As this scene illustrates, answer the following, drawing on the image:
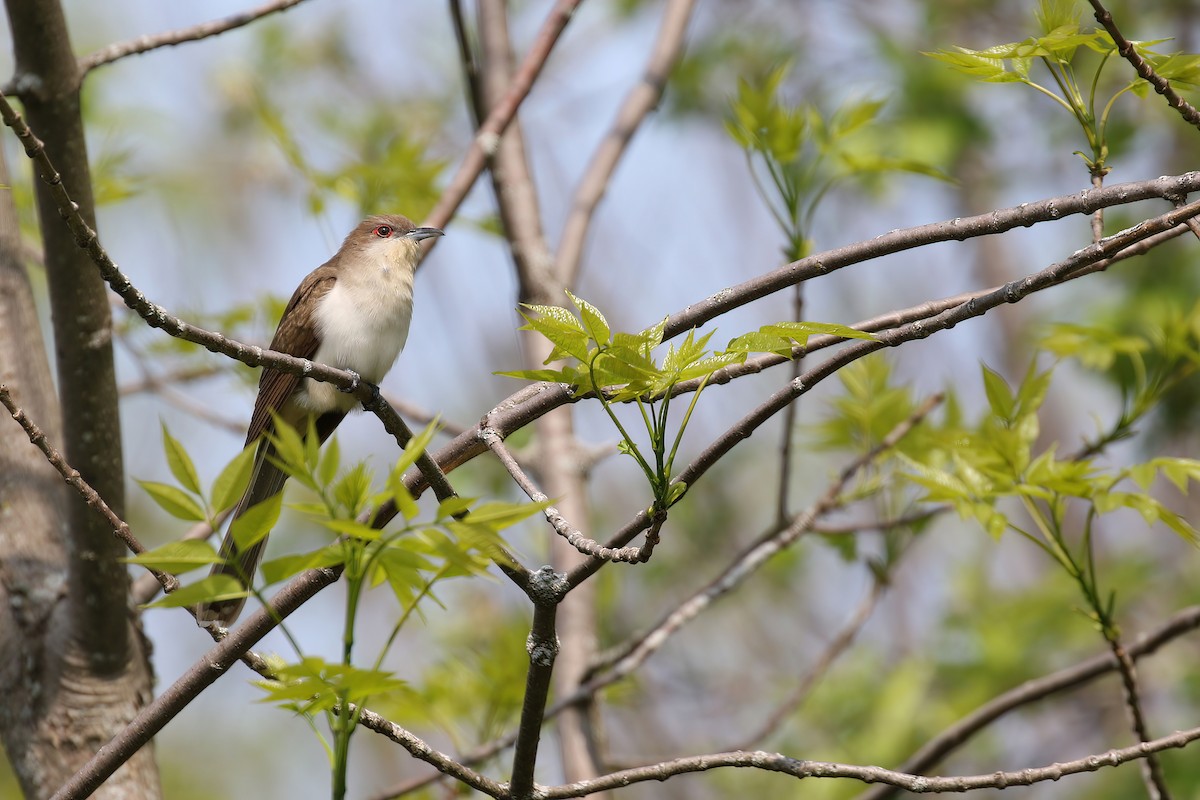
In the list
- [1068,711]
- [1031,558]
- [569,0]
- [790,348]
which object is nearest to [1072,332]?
[790,348]

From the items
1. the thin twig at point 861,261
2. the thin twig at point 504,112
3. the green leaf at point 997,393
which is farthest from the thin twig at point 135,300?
the thin twig at point 504,112

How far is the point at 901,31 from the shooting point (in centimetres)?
997

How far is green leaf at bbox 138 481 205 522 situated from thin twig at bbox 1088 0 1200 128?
192cm

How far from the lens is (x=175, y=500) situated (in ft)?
5.69

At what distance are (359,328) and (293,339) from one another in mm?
307

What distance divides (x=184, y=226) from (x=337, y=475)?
12.8 m

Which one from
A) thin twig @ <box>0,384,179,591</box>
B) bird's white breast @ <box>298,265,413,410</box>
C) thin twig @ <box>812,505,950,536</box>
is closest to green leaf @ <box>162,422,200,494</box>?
thin twig @ <box>0,384,179,591</box>

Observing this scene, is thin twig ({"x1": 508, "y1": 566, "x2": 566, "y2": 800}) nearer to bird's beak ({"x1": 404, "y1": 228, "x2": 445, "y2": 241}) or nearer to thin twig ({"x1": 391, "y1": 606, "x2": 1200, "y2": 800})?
thin twig ({"x1": 391, "y1": 606, "x2": 1200, "y2": 800})

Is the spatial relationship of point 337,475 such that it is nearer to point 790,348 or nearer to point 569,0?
point 790,348

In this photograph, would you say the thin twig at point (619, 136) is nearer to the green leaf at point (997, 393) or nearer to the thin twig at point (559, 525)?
the green leaf at point (997, 393)

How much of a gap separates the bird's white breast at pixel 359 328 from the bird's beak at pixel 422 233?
241 millimetres

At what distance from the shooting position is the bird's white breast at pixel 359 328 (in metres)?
4.45

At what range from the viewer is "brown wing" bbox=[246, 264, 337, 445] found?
14.0 feet

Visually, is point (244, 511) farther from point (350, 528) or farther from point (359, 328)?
point (350, 528)
